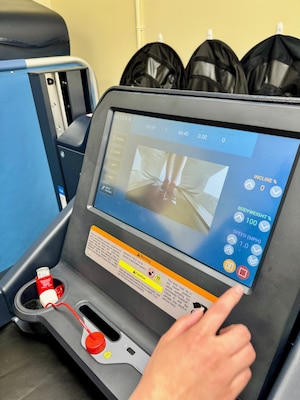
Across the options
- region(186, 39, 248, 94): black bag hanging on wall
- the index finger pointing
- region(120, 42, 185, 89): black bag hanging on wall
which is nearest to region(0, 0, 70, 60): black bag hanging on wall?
region(120, 42, 185, 89): black bag hanging on wall

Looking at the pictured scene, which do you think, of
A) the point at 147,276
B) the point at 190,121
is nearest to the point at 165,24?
the point at 190,121

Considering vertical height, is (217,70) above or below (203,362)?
above

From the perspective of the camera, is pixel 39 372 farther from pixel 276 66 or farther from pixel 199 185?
pixel 276 66

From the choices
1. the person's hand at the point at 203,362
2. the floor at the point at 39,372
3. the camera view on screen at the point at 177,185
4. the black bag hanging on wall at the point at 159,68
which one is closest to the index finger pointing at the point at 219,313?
the person's hand at the point at 203,362

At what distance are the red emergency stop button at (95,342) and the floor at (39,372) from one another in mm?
85

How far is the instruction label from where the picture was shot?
50 centimetres

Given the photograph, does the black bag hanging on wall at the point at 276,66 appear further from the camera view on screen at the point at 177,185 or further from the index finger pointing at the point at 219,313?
the index finger pointing at the point at 219,313

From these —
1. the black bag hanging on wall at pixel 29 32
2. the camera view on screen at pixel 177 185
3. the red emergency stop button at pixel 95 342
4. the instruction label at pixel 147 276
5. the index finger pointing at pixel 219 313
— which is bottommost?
the red emergency stop button at pixel 95 342

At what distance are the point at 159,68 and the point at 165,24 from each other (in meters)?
0.28

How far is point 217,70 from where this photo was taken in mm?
1120

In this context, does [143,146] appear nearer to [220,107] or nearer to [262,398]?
Answer: [220,107]

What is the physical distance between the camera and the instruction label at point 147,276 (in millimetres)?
501

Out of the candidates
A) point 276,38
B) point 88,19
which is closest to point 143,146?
point 276,38

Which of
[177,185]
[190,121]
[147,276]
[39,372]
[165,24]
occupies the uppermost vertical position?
[165,24]
